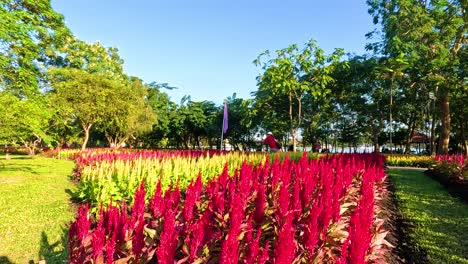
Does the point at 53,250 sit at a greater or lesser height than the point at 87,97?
lesser

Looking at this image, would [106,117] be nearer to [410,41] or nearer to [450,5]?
[410,41]

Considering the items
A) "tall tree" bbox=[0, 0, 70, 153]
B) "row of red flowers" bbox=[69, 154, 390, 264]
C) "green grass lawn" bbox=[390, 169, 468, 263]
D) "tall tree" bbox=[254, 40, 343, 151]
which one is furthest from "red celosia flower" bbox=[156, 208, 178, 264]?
"tall tree" bbox=[254, 40, 343, 151]

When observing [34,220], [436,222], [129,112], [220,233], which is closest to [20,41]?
[34,220]

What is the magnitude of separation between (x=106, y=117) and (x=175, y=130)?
20.0 metres

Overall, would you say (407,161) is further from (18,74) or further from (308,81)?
(18,74)

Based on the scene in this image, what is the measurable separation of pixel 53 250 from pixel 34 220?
175 cm

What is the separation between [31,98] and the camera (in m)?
9.66

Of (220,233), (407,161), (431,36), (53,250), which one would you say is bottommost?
(53,250)

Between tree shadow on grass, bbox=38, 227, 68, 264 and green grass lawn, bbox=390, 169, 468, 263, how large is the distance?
4919 millimetres

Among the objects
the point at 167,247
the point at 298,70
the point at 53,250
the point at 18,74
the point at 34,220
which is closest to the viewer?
the point at 167,247

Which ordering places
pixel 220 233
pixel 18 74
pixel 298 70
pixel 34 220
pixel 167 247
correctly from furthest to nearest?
pixel 298 70
pixel 18 74
pixel 34 220
pixel 220 233
pixel 167 247

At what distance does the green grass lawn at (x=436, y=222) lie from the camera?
495 centimetres

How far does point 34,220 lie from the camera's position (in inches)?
238

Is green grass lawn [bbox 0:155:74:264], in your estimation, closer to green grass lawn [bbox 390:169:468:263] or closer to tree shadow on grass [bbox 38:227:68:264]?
tree shadow on grass [bbox 38:227:68:264]
